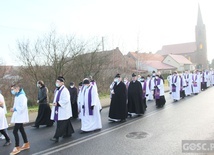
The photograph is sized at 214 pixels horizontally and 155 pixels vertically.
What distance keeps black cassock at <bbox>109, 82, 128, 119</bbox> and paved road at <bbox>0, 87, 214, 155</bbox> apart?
1.38 ft

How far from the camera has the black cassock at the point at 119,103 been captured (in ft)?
33.4

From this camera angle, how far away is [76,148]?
6676 mm

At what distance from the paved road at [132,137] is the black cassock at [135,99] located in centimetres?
110

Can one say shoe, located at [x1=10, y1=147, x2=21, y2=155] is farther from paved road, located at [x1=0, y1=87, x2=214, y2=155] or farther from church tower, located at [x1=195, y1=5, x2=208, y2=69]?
church tower, located at [x1=195, y1=5, x2=208, y2=69]

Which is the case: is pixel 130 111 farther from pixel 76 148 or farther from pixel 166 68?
pixel 166 68

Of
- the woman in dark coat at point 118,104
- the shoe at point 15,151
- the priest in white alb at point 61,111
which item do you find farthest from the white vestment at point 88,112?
the shoe at point 15,151

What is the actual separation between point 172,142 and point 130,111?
4.75 metres

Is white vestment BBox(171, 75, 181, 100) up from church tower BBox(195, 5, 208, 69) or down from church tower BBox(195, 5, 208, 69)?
down

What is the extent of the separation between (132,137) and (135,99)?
13.4 feet

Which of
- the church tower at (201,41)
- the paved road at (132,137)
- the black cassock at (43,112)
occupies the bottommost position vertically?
the paved road at (132,137)

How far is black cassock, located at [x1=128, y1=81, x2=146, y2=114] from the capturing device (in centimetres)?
1139

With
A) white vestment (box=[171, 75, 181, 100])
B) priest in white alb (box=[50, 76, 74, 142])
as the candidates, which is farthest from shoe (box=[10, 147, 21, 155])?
white vestment (box=[171, 75, 181, 100])

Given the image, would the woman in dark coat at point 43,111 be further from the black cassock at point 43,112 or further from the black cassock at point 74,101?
the black cassock at point 74,101

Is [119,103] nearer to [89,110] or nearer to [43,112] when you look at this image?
[89,110]
